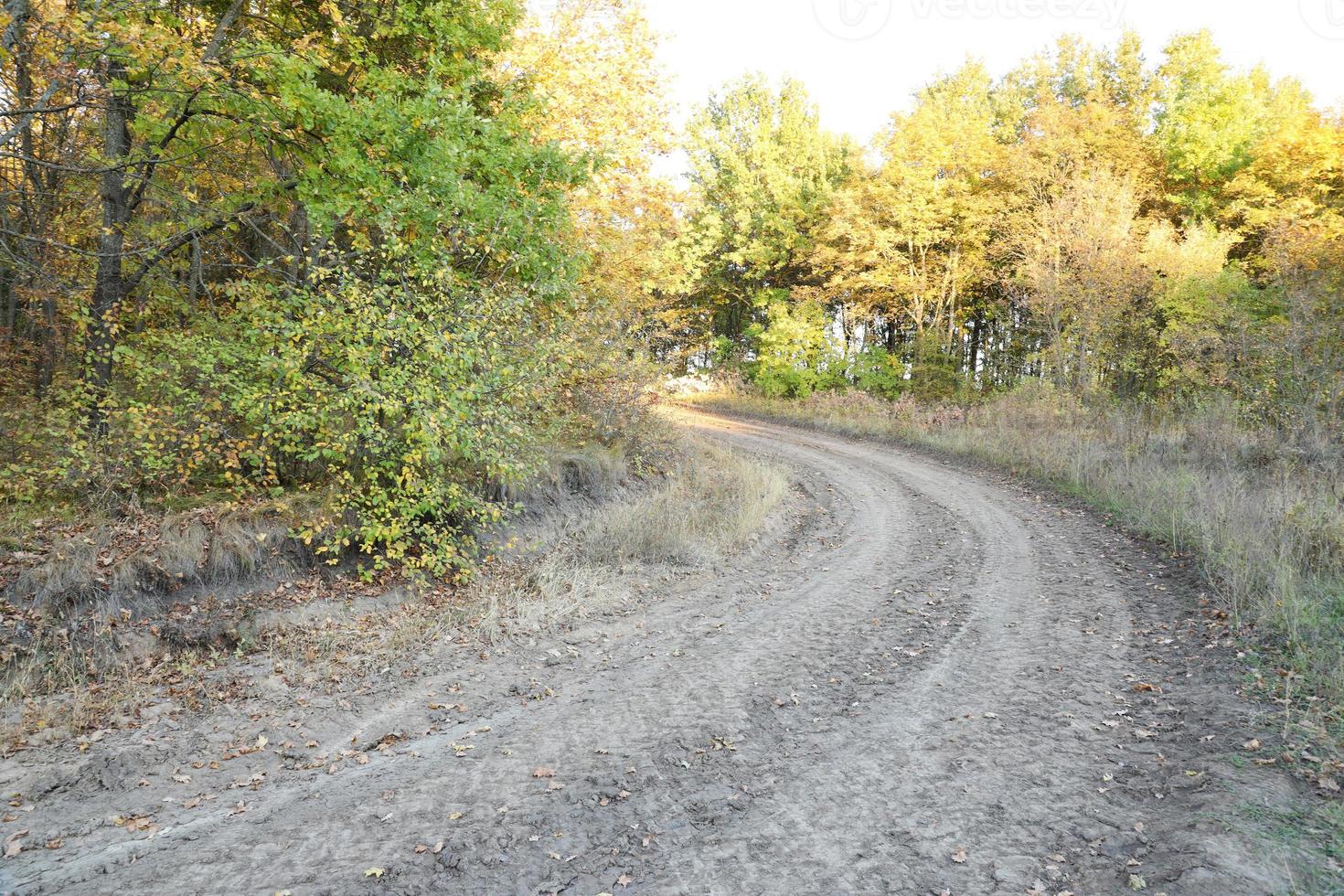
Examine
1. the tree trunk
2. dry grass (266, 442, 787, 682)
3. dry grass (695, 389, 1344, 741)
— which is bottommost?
dry grass (266, 442, 787, 682)

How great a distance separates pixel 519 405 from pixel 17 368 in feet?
29.6

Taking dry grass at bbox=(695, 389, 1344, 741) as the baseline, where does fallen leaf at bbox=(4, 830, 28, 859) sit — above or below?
below

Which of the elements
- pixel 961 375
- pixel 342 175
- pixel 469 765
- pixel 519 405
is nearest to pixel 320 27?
pixel 342 175

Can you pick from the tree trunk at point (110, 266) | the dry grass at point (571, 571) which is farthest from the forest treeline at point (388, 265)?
the dry grass at point (571, 571)

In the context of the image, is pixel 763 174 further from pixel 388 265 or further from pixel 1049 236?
pixel 388 265

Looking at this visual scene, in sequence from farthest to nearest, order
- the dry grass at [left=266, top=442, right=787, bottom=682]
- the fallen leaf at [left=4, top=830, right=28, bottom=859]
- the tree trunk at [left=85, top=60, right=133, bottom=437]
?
the tree trunk at [left=85, top=60, right=133, bottom=437], the dry grass at [left=266, top=442, right=787, bottom=682], the fallen leaf at [left=4, top=830, right=28, bottom=859]

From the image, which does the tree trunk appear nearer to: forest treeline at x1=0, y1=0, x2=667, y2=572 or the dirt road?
forest treeline at x1=0, y1=0, x2=667, y2=572

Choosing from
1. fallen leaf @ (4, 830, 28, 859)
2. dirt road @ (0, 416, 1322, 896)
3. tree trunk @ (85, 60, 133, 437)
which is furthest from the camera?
tree trunk @ (85, 60, 133, 437)

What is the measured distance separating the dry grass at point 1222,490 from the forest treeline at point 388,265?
0.95m

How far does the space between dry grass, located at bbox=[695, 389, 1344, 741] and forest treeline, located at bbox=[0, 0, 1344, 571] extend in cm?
95

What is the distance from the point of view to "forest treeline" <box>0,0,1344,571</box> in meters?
7.08

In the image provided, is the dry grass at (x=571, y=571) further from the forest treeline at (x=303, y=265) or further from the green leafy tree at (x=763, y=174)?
the green leafy tree at (x=763, y=174)

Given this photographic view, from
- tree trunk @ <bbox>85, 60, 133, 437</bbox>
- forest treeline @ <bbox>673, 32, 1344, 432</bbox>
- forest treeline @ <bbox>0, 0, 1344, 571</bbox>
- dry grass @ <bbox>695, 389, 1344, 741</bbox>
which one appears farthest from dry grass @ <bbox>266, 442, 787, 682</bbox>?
forest treeline @ <bbox>673, 32, 1344, 432</bbox>

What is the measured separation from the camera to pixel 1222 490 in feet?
33.2
